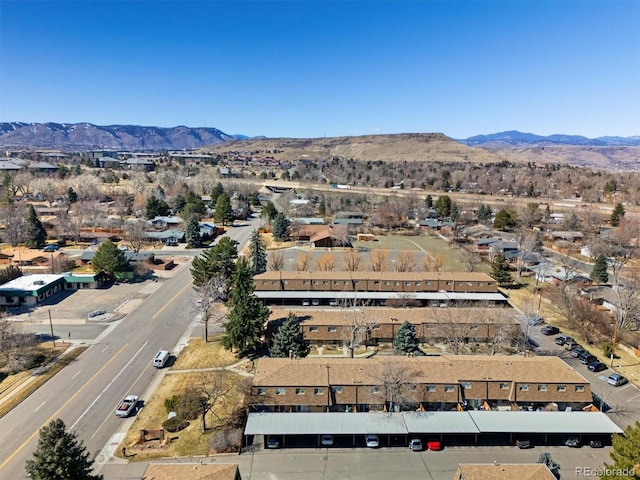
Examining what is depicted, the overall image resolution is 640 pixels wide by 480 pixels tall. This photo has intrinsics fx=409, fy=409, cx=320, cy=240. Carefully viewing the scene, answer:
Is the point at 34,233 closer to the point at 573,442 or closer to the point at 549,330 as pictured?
the point at 549,330

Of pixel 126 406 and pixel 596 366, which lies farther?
pixel 596 366

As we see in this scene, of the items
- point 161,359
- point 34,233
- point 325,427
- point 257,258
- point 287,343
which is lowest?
point 325,427

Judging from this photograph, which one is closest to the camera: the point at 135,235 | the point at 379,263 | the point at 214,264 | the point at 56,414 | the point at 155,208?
the point at 56,414

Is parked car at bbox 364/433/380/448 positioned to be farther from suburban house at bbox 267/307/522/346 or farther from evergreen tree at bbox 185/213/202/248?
evergreen tree at bbox 185/213/202/248

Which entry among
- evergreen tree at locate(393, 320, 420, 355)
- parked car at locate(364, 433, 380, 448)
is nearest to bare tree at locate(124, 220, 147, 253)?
evergreen tree at locate(393, 320, 420, 355)

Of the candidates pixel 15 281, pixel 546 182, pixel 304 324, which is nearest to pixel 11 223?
pixel 15 281

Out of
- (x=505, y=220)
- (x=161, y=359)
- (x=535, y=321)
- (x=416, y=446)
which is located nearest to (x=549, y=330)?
(x=535, y=321)

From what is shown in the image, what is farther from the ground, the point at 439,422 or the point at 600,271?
the point at 600,271

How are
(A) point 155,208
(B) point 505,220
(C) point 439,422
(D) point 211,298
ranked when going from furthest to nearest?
(A) point 155,208
(B) point 505,220
(D) point 211,298
(C) point 439,422
